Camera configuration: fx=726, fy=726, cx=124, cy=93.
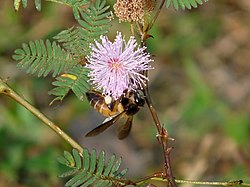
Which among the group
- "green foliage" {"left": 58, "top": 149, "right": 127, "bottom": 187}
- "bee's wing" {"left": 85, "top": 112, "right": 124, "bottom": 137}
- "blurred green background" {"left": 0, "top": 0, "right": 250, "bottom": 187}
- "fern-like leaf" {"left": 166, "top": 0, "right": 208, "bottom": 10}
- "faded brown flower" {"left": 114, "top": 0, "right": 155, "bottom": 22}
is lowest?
"green foliage" {"left": 58, "top": 149, "right": 127, "bottom": 187}

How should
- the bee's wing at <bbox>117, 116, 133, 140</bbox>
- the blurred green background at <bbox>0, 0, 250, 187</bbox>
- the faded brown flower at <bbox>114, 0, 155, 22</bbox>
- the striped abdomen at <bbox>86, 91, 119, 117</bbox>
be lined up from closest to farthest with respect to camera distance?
the faded brown flower at <bbox>114, 0, 155, 22</bbox> < the striped abdomen at <bbox>86, 91, 119, 117</bbox> < the bee's wing at <bbox>117, 116, 133, 140</bbox> < the blurred green background at <bbox>0, 0, 250, 187</bbox>

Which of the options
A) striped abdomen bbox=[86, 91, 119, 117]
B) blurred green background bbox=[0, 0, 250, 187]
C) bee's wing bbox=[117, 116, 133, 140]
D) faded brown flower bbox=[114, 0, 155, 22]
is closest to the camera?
faded brown flower bbox=[114, 0, 155, 22]

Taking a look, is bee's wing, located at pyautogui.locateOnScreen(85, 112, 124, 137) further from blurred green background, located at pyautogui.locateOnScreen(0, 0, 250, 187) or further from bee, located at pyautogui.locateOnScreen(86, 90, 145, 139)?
blurred green background, located at pyautogui.locateOnScreen(0, 0, 250, 187)

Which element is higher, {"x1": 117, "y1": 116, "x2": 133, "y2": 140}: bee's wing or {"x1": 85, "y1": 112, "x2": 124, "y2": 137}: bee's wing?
{"x1": 117, "y1": 116, "x2": 133, "y2": 140}: bee's wing

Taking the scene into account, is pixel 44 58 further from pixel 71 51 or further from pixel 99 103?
pixel 99 103

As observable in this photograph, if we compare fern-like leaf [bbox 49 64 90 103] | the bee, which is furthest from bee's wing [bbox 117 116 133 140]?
fern-like leaf [bbox 49 64 90 103]
